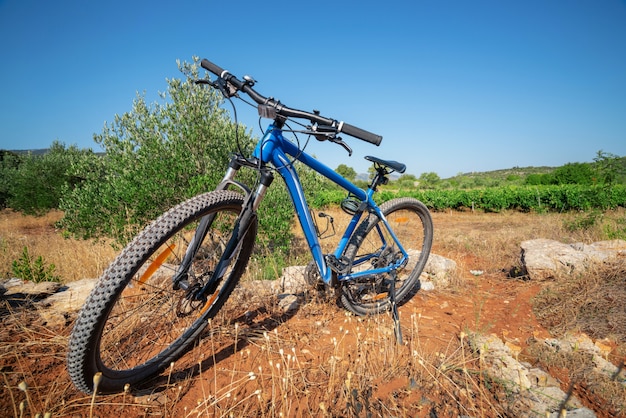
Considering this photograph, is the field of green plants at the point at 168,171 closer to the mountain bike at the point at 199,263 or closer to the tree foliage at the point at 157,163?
the tree foliage at the point at 157,163

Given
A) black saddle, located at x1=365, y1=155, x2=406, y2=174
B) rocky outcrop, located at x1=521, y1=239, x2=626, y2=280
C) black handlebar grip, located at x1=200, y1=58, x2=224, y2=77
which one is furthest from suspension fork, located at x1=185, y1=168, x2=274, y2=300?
rocky outcrop, located at x1=521, y1=239, x2=626, y2=280

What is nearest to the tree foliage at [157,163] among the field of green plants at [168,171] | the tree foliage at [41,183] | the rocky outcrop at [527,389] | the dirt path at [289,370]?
the field of green plants at [168,171]

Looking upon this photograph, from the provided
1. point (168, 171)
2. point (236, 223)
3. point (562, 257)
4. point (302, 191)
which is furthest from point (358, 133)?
point (168, 171)

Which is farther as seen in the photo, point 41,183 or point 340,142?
point 41,183

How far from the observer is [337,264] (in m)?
2.68

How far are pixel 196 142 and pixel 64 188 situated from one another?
488cm

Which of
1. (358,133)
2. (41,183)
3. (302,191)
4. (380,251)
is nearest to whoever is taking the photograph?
(358,133)

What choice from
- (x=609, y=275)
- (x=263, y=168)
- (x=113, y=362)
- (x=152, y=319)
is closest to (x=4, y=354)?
(x=113, y=362)

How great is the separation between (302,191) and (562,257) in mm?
4215

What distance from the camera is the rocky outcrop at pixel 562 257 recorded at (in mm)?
4059

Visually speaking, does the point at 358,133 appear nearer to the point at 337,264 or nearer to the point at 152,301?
the point at 337,264

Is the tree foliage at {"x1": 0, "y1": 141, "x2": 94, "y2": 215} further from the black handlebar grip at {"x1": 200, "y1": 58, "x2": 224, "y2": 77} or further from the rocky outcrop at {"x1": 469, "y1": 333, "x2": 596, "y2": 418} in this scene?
the rocky outcrop at {"x1": 469, "y1": 333, "x2": 596, "y2": 418}

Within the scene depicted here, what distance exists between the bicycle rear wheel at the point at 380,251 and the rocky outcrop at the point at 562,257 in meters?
1.97

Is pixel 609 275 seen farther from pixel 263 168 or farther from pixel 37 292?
pixel 37 292
